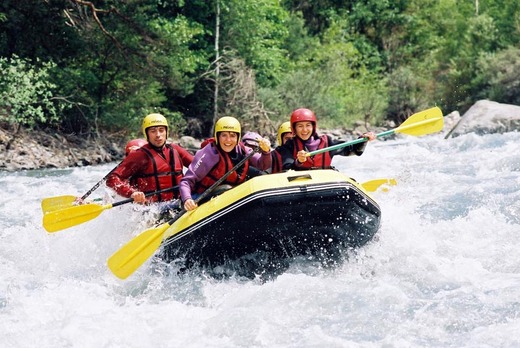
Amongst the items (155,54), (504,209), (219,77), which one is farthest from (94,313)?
(219,77)

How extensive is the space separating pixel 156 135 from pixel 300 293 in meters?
2.26

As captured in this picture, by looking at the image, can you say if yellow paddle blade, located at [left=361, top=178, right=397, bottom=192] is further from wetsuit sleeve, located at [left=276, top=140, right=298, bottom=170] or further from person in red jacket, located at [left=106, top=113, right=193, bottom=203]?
person in red jacket, located at [left=106, top=113, right=193, bottom=203]

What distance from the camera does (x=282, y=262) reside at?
603 cm

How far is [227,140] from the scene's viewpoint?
20.6 feet

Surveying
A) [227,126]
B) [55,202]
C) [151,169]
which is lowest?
[55,202]

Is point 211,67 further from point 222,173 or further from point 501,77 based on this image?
point 222,173

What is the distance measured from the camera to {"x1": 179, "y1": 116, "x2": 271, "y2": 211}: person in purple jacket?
20.4 ft

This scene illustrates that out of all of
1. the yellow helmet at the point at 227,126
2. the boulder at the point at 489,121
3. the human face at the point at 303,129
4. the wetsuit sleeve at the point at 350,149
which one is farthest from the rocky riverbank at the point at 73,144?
the yellow helmet at the point at 227,126

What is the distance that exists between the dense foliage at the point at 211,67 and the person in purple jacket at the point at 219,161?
9827mm

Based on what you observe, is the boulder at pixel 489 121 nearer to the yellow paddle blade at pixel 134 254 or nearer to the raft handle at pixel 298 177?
the raft handle at pixel 298 177

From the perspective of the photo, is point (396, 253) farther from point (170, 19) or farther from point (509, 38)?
point (509, 38)

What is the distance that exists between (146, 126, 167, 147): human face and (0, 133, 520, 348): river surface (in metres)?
0.61

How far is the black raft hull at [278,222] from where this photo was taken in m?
5.65

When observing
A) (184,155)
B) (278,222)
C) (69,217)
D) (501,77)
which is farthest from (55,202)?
(501,77)
